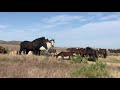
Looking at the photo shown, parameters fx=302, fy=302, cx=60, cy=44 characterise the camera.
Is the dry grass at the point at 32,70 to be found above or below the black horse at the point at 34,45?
below

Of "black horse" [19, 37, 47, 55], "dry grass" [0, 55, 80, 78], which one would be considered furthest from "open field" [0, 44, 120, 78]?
"black horse" [19, 37, 47, 55]

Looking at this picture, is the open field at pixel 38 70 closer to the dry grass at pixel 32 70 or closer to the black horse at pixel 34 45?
the dry grass at pixel 32 70

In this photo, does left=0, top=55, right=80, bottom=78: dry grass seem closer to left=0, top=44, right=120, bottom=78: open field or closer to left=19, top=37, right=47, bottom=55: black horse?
left=0, top=44, right=120, bottom=78: open field

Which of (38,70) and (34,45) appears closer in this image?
(38,70)

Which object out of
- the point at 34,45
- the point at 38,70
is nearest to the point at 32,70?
the point at 38,70

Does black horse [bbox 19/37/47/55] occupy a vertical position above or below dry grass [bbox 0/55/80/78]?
above

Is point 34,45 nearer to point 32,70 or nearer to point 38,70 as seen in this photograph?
point 38,70

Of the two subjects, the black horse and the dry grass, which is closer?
the dry grass

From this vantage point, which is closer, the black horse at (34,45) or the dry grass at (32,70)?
the dry grass at (32,70)

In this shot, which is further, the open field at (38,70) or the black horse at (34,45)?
the black horse at (34,45)

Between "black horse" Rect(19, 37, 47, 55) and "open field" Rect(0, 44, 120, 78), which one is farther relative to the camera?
"black horse" Rect(19, 37, 47, 55)

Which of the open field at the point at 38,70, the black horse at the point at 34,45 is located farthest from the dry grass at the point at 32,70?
the black horse at the point at 34,45
